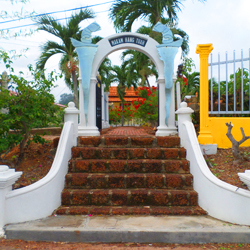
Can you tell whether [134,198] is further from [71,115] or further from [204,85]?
[204,85]

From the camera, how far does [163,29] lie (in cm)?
532

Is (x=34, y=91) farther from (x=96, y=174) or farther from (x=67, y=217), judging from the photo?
(x=67, y=217)

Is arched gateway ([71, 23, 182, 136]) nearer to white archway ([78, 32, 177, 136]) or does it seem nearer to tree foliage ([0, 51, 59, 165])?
white archway ([78, 32, 177, 136])

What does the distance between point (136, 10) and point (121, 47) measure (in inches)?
272

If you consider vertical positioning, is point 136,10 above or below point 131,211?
above

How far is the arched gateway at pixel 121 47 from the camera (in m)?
5.29

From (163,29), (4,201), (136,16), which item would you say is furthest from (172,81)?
(136,16)

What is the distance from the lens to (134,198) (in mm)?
3814

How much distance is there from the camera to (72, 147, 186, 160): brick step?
4.54 m

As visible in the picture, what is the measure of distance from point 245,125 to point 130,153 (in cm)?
278

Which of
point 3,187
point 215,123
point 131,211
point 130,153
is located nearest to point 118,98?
point 215,123

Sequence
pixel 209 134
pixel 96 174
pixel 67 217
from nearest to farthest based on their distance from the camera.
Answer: pixel 67 217, pixel 96 174, pixel 209 134

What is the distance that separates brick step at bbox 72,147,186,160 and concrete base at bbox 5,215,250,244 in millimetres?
1504

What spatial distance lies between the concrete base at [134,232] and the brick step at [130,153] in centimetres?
150
